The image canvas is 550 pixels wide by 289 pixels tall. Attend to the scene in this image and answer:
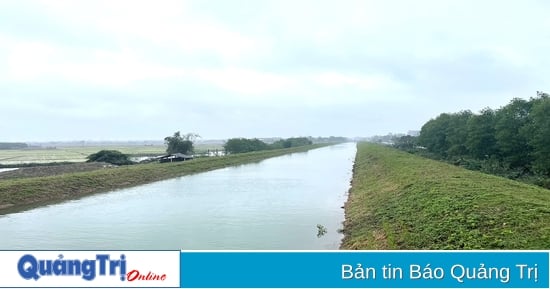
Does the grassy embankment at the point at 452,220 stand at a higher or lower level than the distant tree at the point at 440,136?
lower

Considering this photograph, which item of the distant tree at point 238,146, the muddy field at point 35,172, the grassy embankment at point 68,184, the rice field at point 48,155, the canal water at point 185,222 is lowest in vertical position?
the canal water at point 185,222

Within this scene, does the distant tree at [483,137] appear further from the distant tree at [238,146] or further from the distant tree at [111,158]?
the distant tree at [238,146]

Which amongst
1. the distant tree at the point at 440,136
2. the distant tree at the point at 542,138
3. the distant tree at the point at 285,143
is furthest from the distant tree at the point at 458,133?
the distant tree at the point at 285,143

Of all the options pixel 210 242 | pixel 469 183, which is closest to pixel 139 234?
pixel 210 242

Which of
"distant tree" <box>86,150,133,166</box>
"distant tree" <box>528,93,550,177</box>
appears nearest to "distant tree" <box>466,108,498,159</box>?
"distant tree" <box>528,93,550,177</box>

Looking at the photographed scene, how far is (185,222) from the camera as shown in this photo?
1666 cm

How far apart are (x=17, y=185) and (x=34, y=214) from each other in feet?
20.7

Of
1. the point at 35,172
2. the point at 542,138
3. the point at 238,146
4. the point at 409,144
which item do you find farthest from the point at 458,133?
the point at 409,144

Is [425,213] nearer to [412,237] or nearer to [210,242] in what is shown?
[412,237]

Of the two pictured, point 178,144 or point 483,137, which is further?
point 178,144

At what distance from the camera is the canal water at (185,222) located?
1320cm

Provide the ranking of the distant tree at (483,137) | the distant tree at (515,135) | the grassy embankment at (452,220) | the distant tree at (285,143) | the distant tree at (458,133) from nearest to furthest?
the grassy embankment at (452,220)
the distant tree at (515,135)
the distant tree at (483,137)
the distant tree at (458,133)
the distant tree at (285,143)

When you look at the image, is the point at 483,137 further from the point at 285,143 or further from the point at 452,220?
the point at 285,143

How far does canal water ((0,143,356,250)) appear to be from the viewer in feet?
43.3
